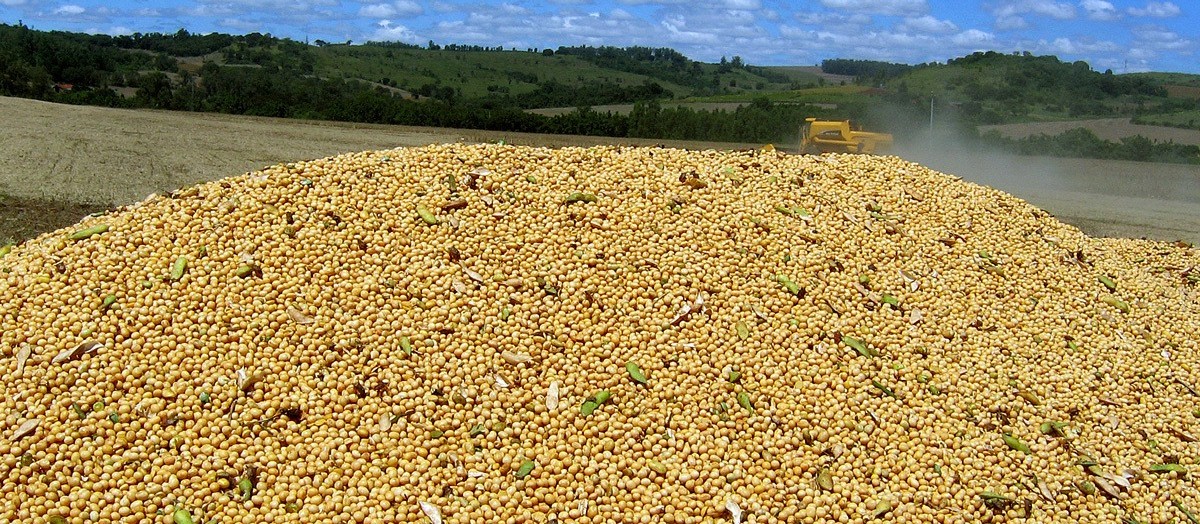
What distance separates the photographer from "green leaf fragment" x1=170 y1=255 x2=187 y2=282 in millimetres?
4504

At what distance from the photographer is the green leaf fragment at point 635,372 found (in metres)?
4.27

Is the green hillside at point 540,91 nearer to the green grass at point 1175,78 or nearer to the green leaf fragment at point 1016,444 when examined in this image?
the green grass at point 1175,78

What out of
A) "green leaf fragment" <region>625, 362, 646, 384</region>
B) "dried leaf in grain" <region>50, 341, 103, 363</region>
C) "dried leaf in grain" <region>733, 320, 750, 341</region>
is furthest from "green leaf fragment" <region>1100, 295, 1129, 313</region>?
"dried leaf in grain" <region>50, 341, 103, 363</region>

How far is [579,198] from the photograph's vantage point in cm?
557

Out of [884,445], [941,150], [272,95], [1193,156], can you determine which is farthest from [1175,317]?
[272,95]

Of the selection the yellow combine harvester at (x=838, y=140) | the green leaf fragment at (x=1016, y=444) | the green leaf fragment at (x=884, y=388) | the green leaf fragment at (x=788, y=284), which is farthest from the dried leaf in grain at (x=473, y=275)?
the yellow combine harvester at (x=838, y=140)

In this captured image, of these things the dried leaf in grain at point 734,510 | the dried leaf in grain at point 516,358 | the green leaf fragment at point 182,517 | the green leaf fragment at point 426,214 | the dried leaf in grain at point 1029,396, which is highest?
the green leaf fragment at point 426,214

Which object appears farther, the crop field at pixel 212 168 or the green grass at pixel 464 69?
the green grass at pixel 464 69

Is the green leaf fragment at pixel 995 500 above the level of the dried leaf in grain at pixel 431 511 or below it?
below

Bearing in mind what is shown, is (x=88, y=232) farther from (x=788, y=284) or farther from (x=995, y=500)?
(x=995, y=500)

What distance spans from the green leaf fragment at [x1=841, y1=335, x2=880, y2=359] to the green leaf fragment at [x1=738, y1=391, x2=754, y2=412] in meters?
0.81

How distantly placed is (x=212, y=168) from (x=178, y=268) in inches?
618

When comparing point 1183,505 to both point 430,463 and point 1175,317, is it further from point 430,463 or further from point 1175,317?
point 430,463

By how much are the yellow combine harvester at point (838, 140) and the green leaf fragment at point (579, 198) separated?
12.4 m
